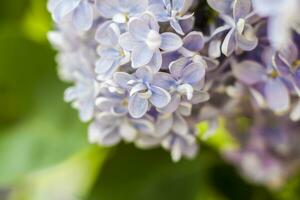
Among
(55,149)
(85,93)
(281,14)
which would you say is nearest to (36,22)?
(55,149)

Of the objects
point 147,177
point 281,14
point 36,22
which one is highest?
point 281,14

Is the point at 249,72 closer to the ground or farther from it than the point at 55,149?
farther from it

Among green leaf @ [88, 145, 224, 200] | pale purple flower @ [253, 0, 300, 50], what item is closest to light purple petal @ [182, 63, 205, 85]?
pale purple flower @ [253, 0, 300, 50]

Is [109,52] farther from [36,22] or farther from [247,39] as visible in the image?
[36,22]

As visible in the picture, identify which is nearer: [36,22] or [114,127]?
[114,127]

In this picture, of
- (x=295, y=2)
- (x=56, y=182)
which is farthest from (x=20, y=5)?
(x=295, y=2)

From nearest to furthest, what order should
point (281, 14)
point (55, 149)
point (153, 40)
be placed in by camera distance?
point (281, 14), point (153, 40), point (55, 149)

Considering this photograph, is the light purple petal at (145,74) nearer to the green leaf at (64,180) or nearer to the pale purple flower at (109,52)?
the pale purple flower at (109,52)

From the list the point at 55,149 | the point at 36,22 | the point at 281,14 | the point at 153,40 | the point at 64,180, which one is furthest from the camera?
the point at 64,180

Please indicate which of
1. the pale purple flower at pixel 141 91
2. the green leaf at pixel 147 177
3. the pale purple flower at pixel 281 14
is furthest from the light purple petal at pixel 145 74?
the green leaf at pixel 147 177
